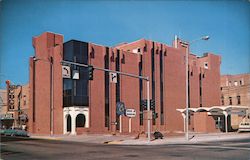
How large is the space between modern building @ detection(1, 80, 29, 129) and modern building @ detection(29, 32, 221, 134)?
1462 centimetres

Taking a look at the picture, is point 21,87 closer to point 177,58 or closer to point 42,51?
point 42,51

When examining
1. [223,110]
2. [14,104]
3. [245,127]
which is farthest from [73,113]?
[14,104]

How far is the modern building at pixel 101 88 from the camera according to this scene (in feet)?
159

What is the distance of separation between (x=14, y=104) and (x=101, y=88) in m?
30.5

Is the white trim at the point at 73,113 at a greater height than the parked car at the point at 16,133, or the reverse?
the white trim at the point at 73,113

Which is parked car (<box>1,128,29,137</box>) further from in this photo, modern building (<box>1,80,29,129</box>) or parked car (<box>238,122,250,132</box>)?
parked car (<box>238,122,250,132</box>)

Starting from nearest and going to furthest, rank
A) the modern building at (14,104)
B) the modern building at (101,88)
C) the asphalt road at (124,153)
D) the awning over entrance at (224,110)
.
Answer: the asphalt road at (124,153), the modern building at (101,88), the awning over entrance at (224,110), the modern building at (14,104)

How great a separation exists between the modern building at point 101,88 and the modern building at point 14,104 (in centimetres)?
1462

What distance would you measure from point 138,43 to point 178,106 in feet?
49.8

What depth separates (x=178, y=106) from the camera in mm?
65000

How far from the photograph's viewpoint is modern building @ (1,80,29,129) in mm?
68156

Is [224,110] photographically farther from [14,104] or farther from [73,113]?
[14,104]

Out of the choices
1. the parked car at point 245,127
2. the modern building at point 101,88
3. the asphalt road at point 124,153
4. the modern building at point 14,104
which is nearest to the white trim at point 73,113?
the modern building at point 101,88

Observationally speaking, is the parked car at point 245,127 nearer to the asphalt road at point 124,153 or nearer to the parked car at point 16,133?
the parked car at point 16,133
